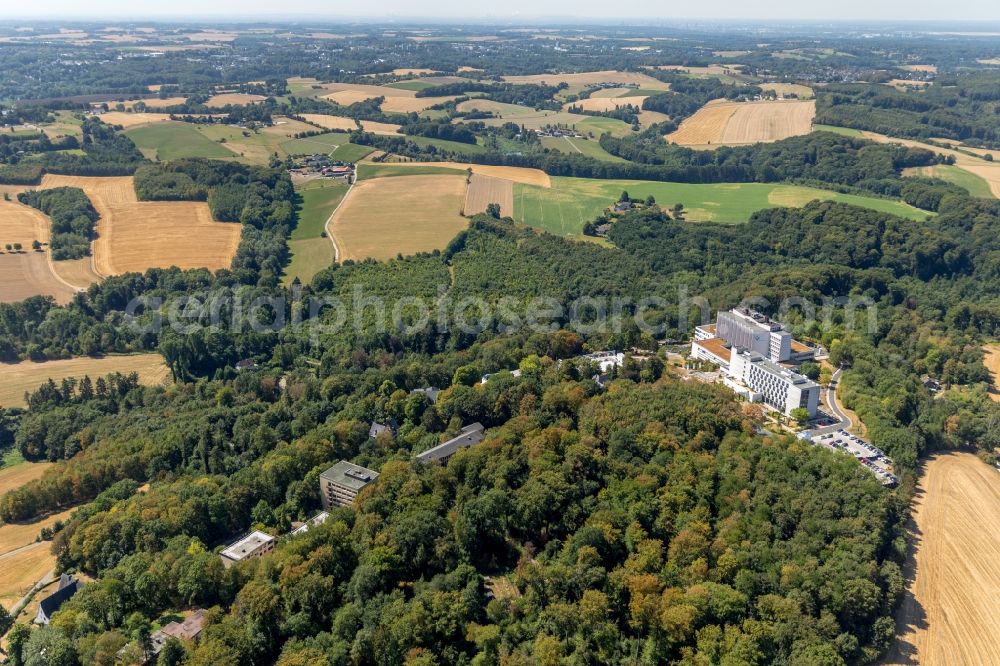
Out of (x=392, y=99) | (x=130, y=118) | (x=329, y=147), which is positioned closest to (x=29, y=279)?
(x=329, y=147)

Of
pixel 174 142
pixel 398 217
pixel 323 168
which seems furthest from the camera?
pixel 174 142

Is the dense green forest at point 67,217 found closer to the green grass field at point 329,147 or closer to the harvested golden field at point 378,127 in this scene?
the green grass field at point 329,147

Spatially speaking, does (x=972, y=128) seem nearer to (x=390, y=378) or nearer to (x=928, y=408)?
(x=928, y=408)

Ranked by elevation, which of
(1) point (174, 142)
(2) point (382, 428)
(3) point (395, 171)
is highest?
(1) point (174, 142)

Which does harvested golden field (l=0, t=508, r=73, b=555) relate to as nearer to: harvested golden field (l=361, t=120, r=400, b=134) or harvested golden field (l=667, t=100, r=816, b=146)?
harvested golden field (l=361, t=120, r=400, b=134)

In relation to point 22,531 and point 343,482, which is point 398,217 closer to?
point 343,482

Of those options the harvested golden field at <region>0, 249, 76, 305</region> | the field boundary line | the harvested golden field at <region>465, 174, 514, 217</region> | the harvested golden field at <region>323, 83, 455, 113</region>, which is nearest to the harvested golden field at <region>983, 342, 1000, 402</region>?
the harvested golden field at <region>465, 174, 514, 217</region>

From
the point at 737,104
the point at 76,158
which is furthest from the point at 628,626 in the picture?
the point at 737,104
